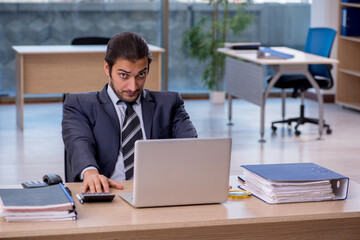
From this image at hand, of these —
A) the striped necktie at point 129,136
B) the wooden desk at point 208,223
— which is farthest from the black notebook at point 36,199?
the striped necktie at point 129,136

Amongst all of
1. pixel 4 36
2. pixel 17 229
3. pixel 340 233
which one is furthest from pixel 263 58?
pixel 17 229

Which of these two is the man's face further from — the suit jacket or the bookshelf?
the bookshelf

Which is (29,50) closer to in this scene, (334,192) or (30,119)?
(30,119)

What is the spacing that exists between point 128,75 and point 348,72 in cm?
581

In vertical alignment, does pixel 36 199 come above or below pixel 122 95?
below

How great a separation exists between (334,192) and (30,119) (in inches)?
217

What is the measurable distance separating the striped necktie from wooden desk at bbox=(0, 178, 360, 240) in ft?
1.41

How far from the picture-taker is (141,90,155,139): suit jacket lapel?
2.67 m

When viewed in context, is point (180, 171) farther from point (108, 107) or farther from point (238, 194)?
point (108, 107)

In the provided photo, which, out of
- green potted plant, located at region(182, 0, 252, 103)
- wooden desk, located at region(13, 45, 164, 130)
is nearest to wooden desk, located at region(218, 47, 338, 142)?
wooden desk, located at region(13, 45, 164, 130)

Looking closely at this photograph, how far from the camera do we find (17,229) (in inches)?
70.2

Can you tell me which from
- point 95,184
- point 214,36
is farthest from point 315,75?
point 95,184

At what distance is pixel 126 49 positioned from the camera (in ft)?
8.15

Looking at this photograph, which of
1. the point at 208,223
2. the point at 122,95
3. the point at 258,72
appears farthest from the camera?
the point at 258,72
